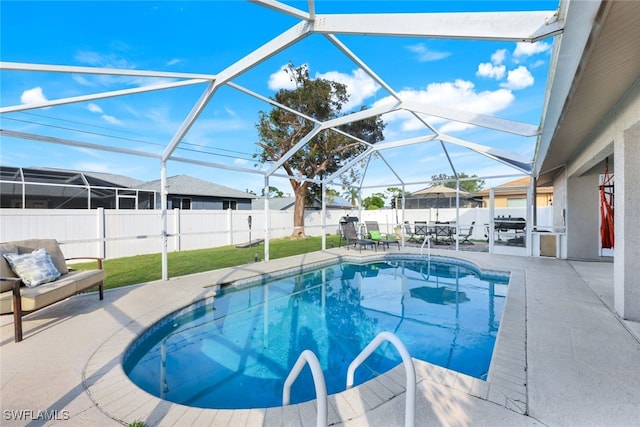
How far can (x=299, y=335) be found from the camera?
455 cm

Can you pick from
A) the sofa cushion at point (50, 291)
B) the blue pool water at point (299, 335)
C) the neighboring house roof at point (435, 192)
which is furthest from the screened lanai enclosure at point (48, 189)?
the neighboring house roof at point (435, 192)

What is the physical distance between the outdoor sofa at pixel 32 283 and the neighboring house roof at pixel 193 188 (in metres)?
13.1

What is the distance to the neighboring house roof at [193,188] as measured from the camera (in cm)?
1786

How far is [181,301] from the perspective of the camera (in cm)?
507

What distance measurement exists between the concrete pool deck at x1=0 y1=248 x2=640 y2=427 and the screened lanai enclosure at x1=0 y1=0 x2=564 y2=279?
3.13 meters

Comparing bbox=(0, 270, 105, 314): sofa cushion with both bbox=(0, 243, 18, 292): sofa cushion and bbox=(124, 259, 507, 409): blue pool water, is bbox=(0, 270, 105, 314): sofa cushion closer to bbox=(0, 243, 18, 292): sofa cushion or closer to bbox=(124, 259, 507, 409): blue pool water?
bbox=(0, 243, 18, 292): sofa cushion

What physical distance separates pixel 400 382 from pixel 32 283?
16.2 ft

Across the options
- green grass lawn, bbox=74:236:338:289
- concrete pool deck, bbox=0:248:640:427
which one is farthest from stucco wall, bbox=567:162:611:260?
green grass lawn, bbox=74:236:338:289

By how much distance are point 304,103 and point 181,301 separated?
38.8ft

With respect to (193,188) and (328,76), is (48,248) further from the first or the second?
(193,188)

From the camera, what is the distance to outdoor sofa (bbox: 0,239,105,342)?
3398 millimetres

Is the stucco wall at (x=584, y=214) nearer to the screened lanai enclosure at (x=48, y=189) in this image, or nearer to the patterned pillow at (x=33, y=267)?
the patterned pillow at (x=33, y=267)

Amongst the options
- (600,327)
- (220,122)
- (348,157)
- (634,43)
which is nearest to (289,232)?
(348,157)

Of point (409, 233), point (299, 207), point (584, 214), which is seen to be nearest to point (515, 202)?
point (409, 233)
